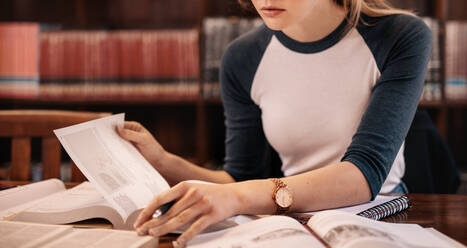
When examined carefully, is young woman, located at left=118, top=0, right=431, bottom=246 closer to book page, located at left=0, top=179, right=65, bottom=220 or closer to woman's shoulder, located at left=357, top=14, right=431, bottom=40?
woman's shoulder, located at left=357, top=14, right=431, bottom=40

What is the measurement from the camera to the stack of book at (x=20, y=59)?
238 centimetres

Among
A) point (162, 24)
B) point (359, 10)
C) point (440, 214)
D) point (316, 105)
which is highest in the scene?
point (359, 10)

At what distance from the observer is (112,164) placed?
2.80 feet

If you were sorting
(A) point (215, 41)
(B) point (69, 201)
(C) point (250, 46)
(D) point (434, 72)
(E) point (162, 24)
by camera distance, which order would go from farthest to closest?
(E) point (162, 24), (A) point (215, 41), (D) point (434, 72), (C) point (250, 46), (B) point (69, 201)

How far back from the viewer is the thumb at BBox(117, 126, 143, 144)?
0.97 meters

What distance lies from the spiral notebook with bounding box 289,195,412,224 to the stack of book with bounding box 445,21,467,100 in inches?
60.1

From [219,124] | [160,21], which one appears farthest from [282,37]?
[160,21]

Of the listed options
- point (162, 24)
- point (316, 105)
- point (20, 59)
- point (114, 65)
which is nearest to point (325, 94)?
point (316, 105)

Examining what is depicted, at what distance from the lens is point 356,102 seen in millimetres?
1164

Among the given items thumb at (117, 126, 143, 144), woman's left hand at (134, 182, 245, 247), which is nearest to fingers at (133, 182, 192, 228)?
woman's left hand at (134, 182, 245, 247)

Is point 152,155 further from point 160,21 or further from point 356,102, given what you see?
point 160,21

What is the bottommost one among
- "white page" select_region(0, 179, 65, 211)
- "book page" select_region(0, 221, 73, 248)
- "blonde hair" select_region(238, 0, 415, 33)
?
"white page" select_region(0, 179, 65, 211)

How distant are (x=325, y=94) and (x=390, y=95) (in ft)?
0.72

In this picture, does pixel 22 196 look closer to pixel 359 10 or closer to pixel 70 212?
pixel 70 212
